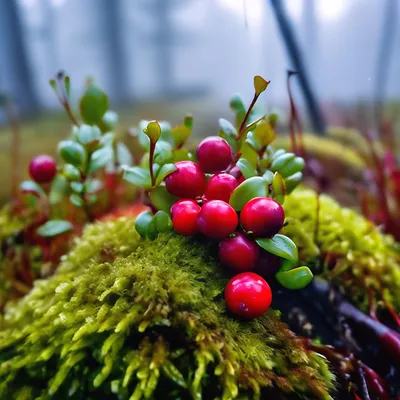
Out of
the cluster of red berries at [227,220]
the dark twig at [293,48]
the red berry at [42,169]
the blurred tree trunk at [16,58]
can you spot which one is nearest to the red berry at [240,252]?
the cluster of red berries at [227,220]

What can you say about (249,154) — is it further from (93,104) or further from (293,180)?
(93,104)

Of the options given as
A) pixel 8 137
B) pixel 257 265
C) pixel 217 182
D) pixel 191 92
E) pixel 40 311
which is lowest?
pixel 191 92

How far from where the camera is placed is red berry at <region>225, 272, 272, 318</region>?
2.24ft

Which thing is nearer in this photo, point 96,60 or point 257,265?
point 257,265

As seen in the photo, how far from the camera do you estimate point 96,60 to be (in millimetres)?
9953

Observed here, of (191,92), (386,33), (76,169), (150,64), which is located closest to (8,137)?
(76,169)

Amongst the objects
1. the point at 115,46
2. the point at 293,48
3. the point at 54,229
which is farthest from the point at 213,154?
the point at 115,46

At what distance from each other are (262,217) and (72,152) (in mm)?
557

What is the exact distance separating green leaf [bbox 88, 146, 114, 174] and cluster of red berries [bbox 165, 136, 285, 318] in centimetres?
29

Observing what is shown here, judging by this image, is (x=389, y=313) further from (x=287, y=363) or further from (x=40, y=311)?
(x=40, y=311)

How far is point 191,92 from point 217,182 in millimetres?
9816

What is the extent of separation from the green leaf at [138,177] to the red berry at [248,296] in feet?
0.93

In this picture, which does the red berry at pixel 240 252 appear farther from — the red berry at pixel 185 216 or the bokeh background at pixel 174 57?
the bokeh background at pixel 174 57

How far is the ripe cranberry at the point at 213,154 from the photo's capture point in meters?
0.83
